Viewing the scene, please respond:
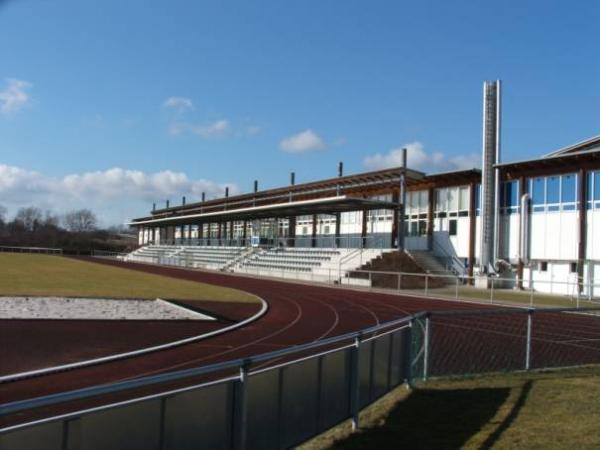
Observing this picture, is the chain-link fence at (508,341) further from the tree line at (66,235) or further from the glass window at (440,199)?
the tree line at (66,235)

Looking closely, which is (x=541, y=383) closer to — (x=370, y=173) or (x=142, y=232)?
(x=370, y=173)

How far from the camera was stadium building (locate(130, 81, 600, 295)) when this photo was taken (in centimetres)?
3831

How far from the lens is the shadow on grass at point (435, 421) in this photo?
692 centimetres

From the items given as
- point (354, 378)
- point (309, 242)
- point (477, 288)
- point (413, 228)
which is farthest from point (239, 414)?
point (309, 242)

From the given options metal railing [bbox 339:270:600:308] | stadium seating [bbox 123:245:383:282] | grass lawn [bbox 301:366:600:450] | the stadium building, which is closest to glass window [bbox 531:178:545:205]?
the stadium building

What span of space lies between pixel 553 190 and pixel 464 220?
784 centimetres

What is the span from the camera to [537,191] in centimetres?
4131

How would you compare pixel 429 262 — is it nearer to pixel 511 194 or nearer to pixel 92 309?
pixel 511 194

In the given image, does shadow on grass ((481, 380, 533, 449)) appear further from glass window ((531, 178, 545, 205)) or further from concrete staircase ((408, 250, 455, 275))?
concrete staircase ((408, 250, 455, 275))

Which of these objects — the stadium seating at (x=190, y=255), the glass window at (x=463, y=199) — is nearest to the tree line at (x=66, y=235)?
the stadium seating at (x=190, y=255)

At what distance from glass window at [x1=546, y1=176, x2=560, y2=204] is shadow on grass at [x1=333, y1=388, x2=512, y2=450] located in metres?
33.3

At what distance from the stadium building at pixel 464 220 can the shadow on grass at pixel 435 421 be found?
1931 centimetres

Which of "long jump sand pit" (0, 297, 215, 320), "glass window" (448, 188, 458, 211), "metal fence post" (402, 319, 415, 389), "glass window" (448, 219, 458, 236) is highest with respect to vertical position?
"glass window" (448, 188, 458, 211)

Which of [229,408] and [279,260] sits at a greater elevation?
[279,260]
